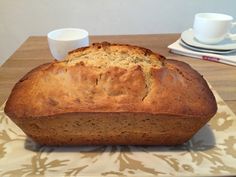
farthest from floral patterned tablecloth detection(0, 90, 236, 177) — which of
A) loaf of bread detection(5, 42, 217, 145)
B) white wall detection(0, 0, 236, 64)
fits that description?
white wall detection(0, 0, 236, 64)

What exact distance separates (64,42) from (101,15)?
3.81 feet

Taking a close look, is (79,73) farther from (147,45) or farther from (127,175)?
(147,45)

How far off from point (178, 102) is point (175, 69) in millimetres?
124

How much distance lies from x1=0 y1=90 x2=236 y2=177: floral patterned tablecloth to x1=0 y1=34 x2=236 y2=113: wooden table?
0.17 metres

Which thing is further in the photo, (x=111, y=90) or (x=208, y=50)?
(x=208, y=50)

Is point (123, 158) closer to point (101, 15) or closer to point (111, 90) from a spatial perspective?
point (111, 90)

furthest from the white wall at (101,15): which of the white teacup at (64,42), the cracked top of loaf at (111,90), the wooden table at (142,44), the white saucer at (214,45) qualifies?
the cracked top of loaf at (111,90)

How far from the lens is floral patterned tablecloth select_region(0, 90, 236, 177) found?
576 mm

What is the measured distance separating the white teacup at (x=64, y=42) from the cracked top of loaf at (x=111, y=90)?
0.88ft

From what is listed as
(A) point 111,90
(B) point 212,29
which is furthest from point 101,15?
(A) point 111,90

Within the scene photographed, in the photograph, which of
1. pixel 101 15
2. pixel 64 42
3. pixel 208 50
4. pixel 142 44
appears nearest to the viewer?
pixel 64 42

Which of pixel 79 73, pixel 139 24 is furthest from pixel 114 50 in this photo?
pixel 139 24

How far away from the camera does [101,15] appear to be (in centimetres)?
209

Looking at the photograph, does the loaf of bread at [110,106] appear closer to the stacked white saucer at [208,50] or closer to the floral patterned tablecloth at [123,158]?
the floral patterned tablecloth at [123,158]
